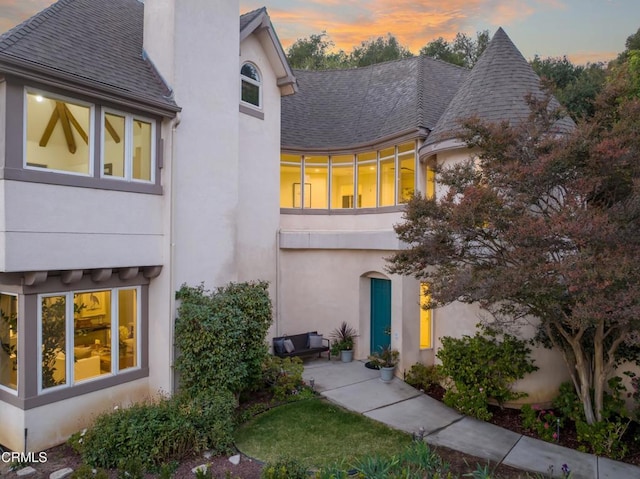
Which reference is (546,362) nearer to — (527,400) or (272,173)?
(527,400)

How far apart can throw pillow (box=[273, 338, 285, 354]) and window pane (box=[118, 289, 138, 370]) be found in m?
4.46

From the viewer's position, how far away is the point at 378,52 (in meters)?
34.0

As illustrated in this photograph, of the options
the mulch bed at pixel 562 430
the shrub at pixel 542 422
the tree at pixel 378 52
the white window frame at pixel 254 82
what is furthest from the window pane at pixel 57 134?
the tree at pixel 378 52

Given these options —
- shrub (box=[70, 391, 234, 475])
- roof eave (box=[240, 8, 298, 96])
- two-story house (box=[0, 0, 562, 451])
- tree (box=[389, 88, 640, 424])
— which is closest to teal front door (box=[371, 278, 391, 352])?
two-story house (box=[0, 0, 562, 451])

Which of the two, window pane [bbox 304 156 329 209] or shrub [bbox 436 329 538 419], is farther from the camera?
window pane [bbox 304 156 329 209]

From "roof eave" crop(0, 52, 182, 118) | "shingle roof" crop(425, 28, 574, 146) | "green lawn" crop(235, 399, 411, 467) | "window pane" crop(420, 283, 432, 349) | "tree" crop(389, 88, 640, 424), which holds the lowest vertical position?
"green lawn" crop(235, 399, 411, 467)

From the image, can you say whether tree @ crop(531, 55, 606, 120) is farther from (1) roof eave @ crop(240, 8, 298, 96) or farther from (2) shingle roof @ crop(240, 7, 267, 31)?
(2) shingle roof @ crop(240, 7, 267, 31)

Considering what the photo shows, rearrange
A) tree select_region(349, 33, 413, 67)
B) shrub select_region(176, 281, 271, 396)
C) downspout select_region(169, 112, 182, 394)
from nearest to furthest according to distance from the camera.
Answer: shrub select_region(176, 281, 271, 396) < downspout select_region(169, 112, 182, 394) < tree select_region(349, 33, 413, 67)

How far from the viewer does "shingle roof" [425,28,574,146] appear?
10883mm

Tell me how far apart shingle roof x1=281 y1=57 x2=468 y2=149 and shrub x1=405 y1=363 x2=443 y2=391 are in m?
6.82

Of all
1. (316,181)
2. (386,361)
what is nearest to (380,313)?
(386,361)

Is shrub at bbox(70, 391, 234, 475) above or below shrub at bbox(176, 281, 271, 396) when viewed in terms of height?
below

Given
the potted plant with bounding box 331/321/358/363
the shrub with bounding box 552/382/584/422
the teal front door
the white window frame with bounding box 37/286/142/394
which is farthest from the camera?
the potted plant with bounding box 331/321/358/363

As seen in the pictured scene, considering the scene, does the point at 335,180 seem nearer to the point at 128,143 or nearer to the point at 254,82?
the point at 254,82
